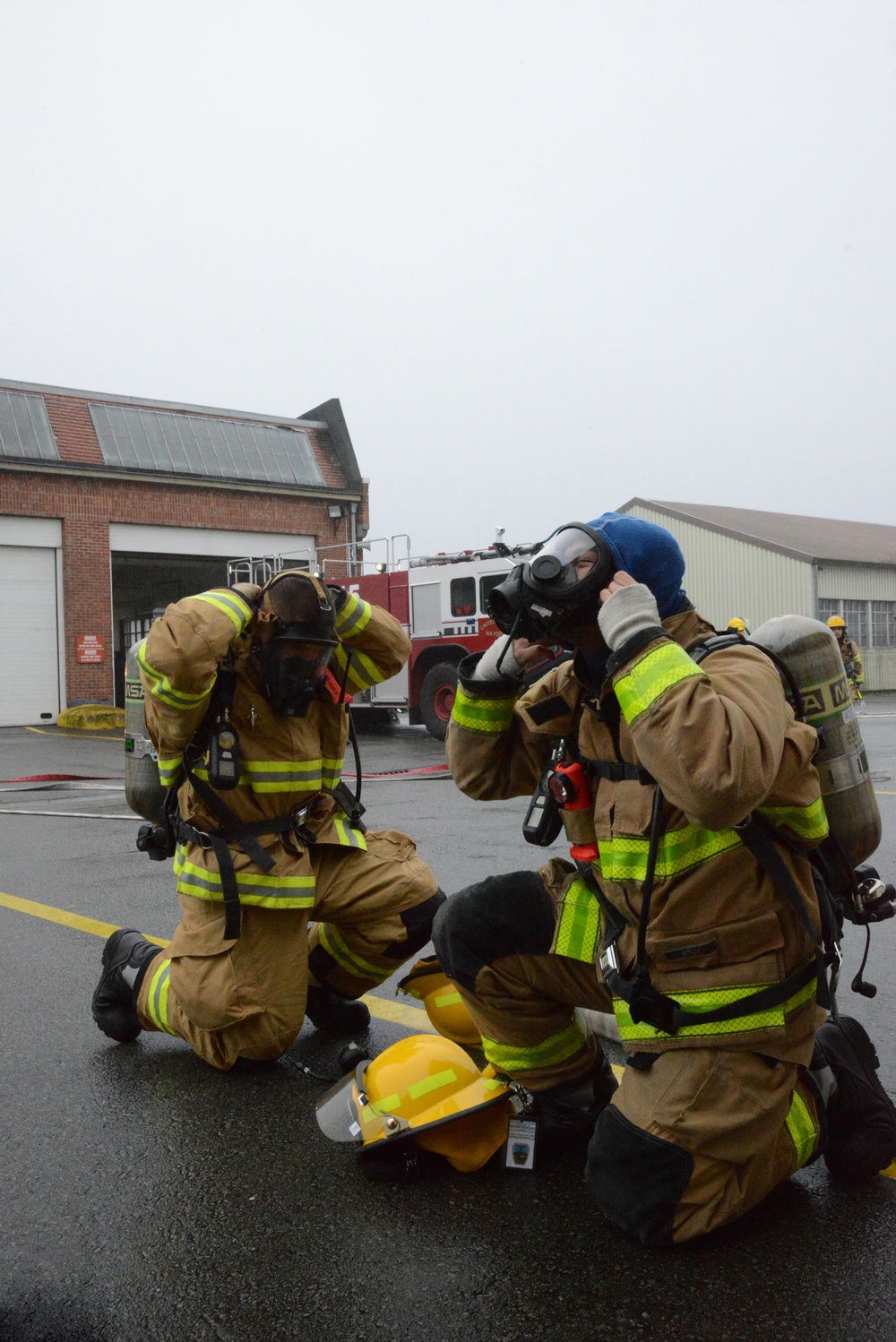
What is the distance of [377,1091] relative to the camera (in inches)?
101

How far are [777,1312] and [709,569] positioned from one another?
1194 inches

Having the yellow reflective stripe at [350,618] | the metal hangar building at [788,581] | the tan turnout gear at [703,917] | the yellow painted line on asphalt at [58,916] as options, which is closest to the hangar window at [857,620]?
the metal hangar building at [788,581]

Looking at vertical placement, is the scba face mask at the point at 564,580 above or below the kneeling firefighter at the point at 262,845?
above

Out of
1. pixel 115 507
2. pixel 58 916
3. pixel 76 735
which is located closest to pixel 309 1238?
pixel 58 916

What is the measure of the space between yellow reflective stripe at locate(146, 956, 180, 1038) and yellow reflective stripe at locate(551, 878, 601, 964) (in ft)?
4.39

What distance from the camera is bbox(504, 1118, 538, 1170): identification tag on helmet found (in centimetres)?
256

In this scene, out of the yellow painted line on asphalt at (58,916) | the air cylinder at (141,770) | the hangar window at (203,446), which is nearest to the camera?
the air cylinder at (141,770)

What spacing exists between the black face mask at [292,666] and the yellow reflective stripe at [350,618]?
253 mm

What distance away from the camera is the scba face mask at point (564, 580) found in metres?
2.28

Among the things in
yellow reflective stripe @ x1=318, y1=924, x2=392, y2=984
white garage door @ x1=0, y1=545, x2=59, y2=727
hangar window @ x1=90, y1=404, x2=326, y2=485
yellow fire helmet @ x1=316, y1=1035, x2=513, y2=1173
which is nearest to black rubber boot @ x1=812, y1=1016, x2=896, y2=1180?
yellow fire helmet @ x1=316, y1=1035, x2=513, y2=1173

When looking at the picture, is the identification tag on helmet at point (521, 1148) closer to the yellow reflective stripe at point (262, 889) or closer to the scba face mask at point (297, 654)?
the yellow reflective stripe at point (262, 889)

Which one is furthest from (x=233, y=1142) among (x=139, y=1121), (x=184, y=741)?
(x=184, y=741)

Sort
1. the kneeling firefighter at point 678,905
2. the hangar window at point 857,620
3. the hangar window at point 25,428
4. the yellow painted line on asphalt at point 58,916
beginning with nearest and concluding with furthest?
the kneeling firefighter at point 678,905, the yellow painted line on asphalt at point 58,916, the hangar window at point 25,428, the hangar window at point 857,620

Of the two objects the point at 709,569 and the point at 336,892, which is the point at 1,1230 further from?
the point at 709,569
